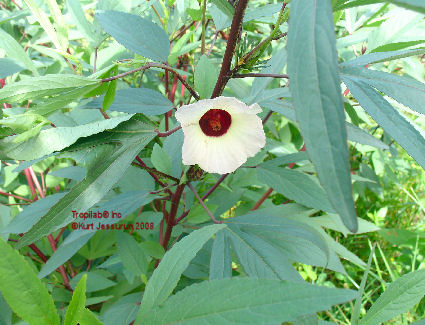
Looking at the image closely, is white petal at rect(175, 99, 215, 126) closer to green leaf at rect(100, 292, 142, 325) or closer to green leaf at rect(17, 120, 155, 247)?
green leaf at rect(17, 120, 155, 247)

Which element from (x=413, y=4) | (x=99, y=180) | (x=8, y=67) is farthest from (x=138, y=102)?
(x=413, y=4)

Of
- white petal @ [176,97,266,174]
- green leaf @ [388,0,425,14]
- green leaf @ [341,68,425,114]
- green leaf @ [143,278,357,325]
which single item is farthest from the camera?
white petal @ [176,97,266,174]

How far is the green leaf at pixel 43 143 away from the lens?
1.66 feet

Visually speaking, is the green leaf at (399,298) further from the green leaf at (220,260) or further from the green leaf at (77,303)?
the green leaf at (77,303)

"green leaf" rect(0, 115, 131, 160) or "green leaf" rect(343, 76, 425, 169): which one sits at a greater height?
"green leaf" rect(0, 115, 131, 160)

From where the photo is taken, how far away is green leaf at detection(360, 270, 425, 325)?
61 centimetres

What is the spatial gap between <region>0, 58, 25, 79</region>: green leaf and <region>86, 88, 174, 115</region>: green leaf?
0.25m

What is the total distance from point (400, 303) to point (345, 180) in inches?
17.7

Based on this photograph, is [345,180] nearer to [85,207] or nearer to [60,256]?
[85,207]

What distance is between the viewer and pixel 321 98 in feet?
1.06

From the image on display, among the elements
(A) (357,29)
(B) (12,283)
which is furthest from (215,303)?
(A) (357,29)

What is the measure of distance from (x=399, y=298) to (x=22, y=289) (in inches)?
23.2

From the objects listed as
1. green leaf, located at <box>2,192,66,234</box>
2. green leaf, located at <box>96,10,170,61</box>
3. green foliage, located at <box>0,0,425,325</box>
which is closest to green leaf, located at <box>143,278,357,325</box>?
green foliage, located at <box>0,0,425,325</box>

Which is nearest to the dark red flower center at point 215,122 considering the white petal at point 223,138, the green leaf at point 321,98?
the white petal at point 223,138
